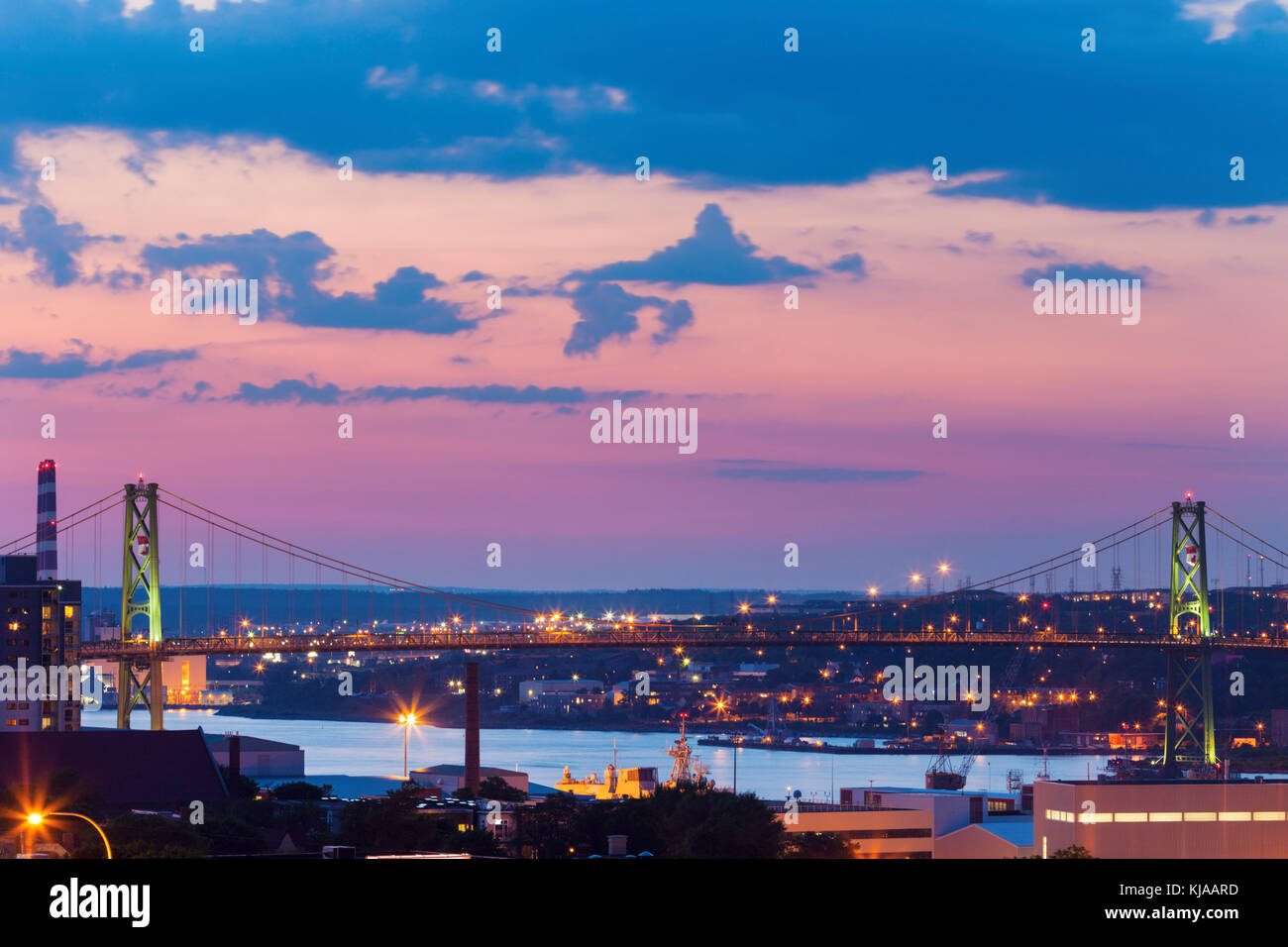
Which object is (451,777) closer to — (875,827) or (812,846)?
(875,827)

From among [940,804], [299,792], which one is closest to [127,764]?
[299,792]

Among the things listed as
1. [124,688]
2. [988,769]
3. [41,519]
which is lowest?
[988,769]

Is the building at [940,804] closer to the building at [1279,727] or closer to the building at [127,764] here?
the building at [127,764]

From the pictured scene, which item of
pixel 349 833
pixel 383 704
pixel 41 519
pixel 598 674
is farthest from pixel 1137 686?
pixel 349 833

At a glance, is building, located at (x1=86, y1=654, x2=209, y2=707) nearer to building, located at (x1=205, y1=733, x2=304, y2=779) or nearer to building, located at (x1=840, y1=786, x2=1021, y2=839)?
building, located at (x1=205, y1=733, x2=304, y2=779)

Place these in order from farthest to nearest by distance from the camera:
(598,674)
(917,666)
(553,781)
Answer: (598,674)
(917,666)
(553,781)

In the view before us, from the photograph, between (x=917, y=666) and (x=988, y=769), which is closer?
(x=988, y=769)
